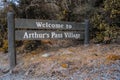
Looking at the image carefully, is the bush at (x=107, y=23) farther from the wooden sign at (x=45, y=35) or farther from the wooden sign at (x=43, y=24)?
the wooden sign at (x=43, y=24)

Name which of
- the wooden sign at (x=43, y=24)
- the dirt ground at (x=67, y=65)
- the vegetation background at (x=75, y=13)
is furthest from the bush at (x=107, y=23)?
the wooden sign at (x=43, y=24)

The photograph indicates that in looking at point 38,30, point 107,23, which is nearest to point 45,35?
point 38,30

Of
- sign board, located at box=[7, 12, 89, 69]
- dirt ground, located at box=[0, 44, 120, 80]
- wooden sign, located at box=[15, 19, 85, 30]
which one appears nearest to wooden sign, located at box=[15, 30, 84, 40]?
sign board, located at box=[7, 12, 89, 69]

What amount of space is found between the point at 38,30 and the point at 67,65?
5.00 ft

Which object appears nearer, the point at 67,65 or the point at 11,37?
the point at 67,65

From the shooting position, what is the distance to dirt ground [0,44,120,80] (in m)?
5.72

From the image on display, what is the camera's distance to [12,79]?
5.91 m

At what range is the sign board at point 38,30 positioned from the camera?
21.9ft

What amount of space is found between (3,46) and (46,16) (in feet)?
7.19

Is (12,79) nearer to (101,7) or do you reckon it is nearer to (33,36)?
(33,36)

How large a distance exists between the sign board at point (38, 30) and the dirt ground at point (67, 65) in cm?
48

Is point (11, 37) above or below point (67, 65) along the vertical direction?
above

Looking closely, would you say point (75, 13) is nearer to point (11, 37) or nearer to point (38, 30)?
point (38, 30)

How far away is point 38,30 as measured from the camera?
7.16 meters
